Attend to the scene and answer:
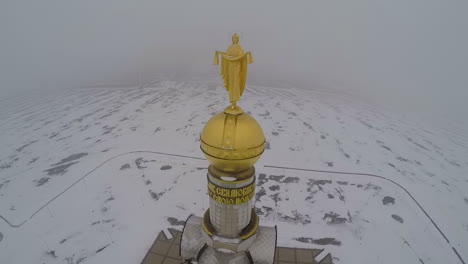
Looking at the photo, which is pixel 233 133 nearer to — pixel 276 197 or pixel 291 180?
pixel 276 197

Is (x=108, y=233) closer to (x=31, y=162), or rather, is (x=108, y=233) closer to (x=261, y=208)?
(x=261, y=208)

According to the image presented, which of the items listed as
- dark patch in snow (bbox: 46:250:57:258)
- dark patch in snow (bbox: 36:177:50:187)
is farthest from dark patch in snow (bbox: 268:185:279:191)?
dark patch in snow (bbox: 36:177:50:187)

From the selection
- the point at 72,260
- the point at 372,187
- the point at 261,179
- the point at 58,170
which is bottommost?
the point at 72,260

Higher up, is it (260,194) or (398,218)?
(398,218)

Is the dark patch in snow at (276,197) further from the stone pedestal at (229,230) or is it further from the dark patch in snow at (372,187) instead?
the stone pedestal at (229,230)

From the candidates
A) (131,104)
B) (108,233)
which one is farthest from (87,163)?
(131,104)

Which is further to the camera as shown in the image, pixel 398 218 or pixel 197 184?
pixel 197 184

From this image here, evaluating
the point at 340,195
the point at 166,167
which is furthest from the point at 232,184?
the point at 166,167
